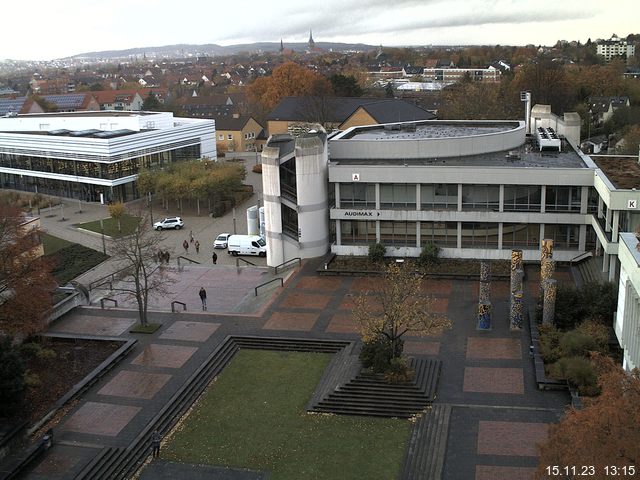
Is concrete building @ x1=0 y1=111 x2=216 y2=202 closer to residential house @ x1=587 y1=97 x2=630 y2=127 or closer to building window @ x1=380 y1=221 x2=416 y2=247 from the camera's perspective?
building window @ x1=380 y1=221 x2=416 y2=247

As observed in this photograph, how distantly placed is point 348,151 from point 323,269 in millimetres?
9147

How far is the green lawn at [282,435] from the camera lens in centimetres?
2217

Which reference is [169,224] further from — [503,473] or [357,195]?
[503,473]

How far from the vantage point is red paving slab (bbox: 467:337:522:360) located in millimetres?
28812

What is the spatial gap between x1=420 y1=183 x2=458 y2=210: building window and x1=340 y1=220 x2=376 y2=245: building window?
3469mm

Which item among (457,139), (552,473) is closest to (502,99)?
(457,139)

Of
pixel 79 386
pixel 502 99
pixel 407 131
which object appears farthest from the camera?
pixel 502 99

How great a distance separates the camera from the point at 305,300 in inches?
1422

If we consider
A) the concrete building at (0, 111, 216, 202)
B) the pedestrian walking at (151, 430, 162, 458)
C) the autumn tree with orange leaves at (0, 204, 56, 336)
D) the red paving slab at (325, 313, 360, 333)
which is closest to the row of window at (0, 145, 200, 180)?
the concrete building at (0, 111, 216, 202)

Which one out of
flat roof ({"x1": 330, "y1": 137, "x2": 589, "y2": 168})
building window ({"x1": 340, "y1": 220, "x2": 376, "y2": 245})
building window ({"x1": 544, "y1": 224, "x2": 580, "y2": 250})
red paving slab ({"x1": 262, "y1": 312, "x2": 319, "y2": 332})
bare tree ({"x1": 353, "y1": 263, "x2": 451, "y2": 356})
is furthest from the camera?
building window ({"x1": 340, "y1": 220, "x2": 376, "y2": 245})

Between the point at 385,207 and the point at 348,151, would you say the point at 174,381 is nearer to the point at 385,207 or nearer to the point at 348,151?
the point at 385,207

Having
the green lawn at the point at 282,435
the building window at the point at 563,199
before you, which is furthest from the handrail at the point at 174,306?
the building window at the point at 563,199

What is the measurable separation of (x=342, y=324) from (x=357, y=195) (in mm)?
11759

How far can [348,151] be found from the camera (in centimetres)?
4541
